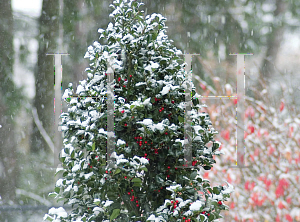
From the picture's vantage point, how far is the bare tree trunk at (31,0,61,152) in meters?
5.25

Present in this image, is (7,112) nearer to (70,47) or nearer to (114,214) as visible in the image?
(70,47)

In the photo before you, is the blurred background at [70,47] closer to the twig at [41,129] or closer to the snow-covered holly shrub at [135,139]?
the twig at [41,129]

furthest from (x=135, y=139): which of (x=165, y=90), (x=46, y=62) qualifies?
(x=46, y=62)

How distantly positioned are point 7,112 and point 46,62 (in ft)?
3.55

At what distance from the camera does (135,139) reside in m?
1.86

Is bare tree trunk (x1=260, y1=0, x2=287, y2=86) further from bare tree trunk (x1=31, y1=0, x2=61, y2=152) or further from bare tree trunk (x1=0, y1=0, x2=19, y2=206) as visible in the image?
bare tree trunk (x1=0, y1=0, x2=19, y2=206)

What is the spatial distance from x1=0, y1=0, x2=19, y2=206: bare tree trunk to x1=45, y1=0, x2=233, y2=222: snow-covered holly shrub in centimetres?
369

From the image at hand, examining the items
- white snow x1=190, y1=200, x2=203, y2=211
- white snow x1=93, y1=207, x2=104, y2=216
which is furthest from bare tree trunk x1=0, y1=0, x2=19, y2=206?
white snow x1=190, y1=200, x2=203, y2=211

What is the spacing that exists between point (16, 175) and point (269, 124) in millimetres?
4000

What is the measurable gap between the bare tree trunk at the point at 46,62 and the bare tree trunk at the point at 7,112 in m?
0.44

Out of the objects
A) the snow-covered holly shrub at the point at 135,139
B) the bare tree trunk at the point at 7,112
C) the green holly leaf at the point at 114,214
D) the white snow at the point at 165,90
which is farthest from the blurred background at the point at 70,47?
the green holly leaf at the point at 114,214

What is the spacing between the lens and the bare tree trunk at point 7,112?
205 inches

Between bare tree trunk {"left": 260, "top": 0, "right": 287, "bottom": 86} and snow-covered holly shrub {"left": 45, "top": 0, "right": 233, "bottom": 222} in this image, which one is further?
bare tree trunk {"left": 260, "top": 0, "right": 287, "bottom": 86}

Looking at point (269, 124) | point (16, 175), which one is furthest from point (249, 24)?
point (16, 175)
